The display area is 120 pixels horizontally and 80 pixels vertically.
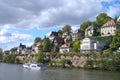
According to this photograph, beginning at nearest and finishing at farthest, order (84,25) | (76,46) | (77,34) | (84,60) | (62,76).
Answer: (62,76), (84,60), (76,46), (77,34), (84,25)

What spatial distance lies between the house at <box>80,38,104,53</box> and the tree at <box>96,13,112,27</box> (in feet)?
66.4

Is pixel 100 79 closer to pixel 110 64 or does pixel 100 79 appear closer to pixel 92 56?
pixel 110 64

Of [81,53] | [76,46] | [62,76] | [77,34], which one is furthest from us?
[77,34]

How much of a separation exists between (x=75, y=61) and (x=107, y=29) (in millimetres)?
24288

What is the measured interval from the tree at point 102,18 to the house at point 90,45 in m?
20.2

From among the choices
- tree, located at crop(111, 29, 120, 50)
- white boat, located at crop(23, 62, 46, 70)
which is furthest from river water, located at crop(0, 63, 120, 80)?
tree, located at crop(111, 29, 120, 50)

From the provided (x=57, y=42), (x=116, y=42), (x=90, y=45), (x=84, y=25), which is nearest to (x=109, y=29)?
(x=90, y=45)

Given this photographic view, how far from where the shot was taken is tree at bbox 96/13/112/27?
127463 mm

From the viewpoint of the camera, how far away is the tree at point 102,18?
127 m

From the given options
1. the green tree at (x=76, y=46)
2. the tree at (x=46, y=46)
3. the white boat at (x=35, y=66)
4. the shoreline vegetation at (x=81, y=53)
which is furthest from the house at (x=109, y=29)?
the white boat at (x=35, y=66)

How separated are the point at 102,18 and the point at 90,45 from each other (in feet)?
83.2

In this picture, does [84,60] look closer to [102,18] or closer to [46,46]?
[46,46]

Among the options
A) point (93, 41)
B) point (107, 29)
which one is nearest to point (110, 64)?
point (93, 41)

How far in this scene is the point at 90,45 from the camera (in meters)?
108
